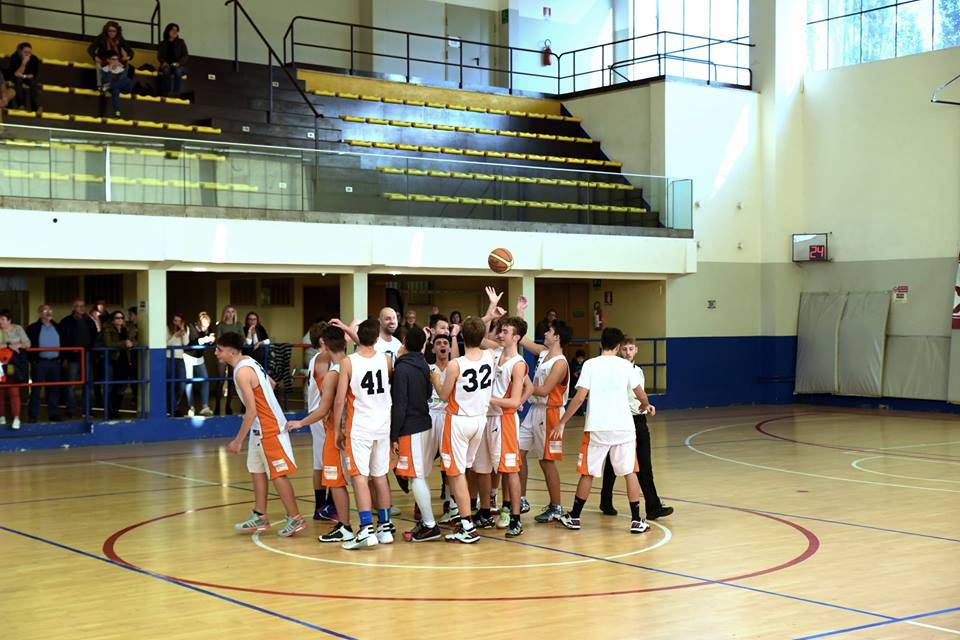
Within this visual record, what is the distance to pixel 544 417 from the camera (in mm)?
10414

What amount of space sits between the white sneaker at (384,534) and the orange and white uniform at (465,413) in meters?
0.67

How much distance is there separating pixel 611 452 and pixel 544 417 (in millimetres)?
754

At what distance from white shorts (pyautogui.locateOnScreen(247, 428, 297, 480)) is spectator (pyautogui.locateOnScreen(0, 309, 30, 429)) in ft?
26.2

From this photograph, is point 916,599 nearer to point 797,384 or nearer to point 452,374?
point 452,374

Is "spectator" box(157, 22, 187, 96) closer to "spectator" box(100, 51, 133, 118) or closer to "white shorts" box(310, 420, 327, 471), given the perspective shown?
"spectator" box(100, 51, 133, 118)

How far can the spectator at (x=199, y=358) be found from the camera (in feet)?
60.4

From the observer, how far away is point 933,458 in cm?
1539

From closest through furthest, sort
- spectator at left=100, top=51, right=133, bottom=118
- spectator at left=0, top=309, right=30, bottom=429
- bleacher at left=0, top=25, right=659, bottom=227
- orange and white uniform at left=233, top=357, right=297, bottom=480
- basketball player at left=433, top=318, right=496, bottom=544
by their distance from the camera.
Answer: basketball player at left=433, top=318, right=496, bottom=544
orange and white uniform at left=233, top=357, right=297, bottom=480
spectator at left=0, top=309, right=30, bottom=429
bleacher at left=0, top=25, right=659, bottom=227
spectator at left=100, top=51, right=133, bottom=118

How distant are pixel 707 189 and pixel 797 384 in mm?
4564

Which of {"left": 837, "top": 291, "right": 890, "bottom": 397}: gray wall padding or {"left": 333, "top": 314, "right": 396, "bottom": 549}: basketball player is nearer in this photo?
{"left": 333, "top": 314, "right": 396, "bottom": 549}: basketball player

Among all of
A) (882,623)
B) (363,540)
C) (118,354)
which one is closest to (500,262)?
(363,540)

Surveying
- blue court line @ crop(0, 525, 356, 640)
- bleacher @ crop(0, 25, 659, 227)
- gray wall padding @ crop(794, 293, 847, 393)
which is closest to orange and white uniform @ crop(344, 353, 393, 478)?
blue court line @ crop(0, 525, 356, 640)

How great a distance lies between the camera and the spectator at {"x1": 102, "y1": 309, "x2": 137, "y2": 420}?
59.6ft

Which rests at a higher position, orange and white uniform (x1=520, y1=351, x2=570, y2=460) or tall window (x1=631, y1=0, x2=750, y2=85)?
tall window (x1=631, y1=0, x2=750, y2=85)
